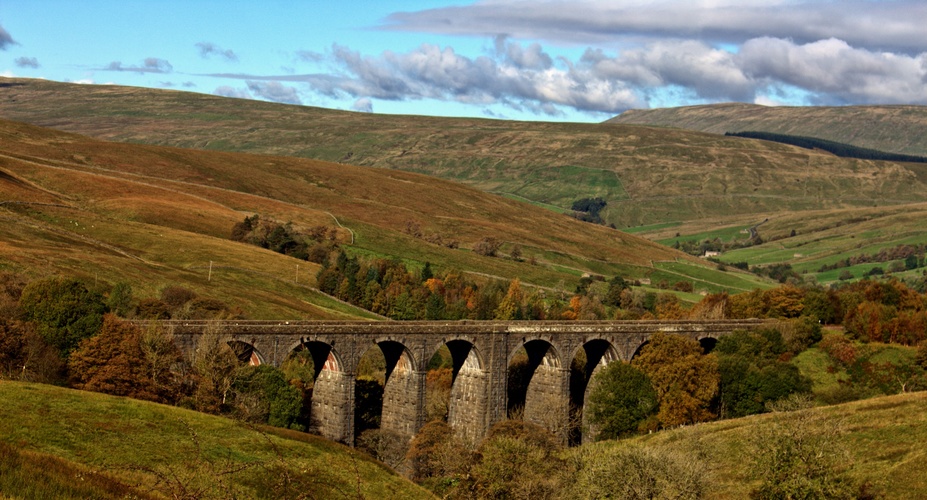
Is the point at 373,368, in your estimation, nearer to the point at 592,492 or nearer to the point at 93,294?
the point at 93,294

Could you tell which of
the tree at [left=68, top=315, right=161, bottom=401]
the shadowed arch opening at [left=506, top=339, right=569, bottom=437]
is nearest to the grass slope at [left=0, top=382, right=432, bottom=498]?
the tree at [left=68, top=315, right=161, bottom=401]

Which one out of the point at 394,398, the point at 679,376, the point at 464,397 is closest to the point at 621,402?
the point at 679,376

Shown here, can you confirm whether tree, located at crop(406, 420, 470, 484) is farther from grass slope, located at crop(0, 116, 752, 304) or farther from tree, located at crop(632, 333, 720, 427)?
grass slope, located at crop(0, 116, 752, 304)

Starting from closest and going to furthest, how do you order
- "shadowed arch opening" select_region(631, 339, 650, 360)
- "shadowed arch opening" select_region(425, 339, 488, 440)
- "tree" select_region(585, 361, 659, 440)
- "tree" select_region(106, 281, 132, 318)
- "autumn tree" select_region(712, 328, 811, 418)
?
"tree" select_region(106, 281, 132, 318)
"shadowed arch opening" select_region(425, 339, 488, 440)
"tree" select_region(585, 361, 659, 440)
"autumn tree" select_region(712, 328, 811, 418)
"shadowed arch opening" select_region(631, 339, 650, 360)

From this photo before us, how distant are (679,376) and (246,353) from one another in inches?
1762

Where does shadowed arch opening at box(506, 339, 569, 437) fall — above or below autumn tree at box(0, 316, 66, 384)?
below

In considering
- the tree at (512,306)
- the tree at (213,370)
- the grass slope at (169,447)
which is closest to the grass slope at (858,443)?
the grass slope at (169,447)

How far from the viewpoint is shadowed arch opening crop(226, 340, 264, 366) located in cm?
7381

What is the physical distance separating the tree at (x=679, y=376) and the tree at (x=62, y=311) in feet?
180

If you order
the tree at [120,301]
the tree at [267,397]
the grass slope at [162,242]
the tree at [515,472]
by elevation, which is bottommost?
the tree at [515,472]

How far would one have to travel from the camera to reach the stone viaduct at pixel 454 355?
251ft

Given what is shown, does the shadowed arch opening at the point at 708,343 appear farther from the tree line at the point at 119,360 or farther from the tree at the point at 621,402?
the tree line at the point at 119,360

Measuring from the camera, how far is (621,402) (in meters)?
90.6

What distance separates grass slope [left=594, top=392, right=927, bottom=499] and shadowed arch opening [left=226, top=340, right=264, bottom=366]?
31597 mm
